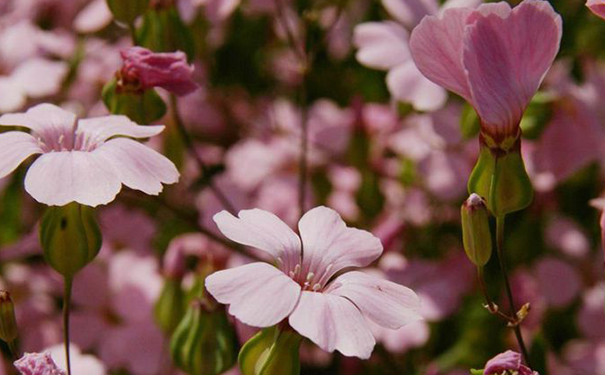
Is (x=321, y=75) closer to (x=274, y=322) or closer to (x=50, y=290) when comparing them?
(x=50, y=290)

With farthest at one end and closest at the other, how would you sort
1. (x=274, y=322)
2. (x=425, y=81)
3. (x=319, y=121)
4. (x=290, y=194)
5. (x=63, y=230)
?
(x=319, y=121)
(x=290, y=194)
(x=425, y=81)
(x=63, y=230)
(x=274, y=322)

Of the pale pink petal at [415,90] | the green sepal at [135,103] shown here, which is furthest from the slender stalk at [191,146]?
the pale pink petal at [415,90]

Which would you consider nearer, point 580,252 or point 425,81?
point 425,81

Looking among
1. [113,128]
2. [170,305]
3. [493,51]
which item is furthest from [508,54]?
[170,305]

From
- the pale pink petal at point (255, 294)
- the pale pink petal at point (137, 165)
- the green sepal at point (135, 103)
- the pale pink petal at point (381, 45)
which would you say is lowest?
the pale pink petal at point (381, 45)

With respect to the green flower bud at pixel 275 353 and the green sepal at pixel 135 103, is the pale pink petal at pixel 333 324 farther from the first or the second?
the green sepal at pixel 135 103

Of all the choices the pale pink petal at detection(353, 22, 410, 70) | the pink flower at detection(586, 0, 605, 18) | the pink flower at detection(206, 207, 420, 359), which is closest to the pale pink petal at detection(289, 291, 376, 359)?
the pink flower at detection(206, 207, 420, 359)

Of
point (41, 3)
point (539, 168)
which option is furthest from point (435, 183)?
point (41, 3)
